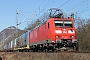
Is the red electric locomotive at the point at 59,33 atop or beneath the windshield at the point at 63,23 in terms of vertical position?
beneath

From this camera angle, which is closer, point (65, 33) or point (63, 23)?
point (65, 33)

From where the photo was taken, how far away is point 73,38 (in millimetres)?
22266

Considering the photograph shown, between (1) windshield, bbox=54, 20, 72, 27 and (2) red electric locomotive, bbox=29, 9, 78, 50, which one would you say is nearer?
(2) red electric locomotive, bbox=29, 9, 78, 50

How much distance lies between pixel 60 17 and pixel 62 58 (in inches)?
552

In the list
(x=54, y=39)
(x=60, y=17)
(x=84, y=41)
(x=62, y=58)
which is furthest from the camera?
(x=84, y=41)

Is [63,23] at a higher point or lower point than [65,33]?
higher

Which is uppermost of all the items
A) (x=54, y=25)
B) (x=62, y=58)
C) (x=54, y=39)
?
(x=54, y=25)

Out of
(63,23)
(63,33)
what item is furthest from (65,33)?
(63,23)

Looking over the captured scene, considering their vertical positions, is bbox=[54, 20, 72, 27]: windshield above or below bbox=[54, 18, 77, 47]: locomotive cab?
above

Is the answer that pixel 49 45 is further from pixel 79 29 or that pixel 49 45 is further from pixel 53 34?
pixel 79 29

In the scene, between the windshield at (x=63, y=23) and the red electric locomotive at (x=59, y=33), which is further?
the windshield at (x=63, y=23)

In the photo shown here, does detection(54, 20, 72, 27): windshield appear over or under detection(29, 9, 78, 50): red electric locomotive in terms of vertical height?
over

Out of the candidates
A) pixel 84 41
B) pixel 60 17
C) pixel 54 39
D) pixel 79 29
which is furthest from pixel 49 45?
pixel 79 29

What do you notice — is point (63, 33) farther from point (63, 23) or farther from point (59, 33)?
point (63, 23)
